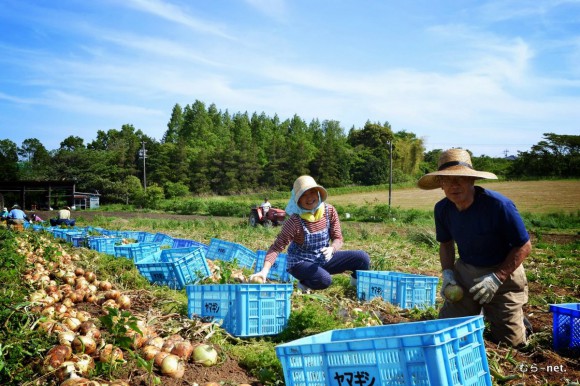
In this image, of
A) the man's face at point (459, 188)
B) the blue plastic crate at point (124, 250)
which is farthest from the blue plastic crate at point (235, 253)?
the man's face at point (459, 188)

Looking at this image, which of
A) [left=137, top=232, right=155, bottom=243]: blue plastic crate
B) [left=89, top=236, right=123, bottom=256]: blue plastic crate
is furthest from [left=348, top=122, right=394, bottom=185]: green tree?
[left=89, top=236, right=123, bottom=256]: blue plastic crate

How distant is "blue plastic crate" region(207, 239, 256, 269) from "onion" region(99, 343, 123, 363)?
4.49 metres

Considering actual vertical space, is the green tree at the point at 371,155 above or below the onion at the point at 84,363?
above

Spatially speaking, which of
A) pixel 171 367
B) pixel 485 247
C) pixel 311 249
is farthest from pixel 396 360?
pixel 311 249

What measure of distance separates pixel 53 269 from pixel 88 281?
32.7 inches

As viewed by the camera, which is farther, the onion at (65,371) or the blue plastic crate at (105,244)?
the blue plastic crate at (105,244)

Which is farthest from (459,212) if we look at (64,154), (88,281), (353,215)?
(64,154)

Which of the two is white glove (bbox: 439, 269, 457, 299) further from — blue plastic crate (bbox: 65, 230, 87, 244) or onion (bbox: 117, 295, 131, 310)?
blue plastic crate (bbox: 65, 230, 87, 244)

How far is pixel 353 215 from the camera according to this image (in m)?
30.0

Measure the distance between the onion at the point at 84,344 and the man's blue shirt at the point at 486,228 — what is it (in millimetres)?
3067

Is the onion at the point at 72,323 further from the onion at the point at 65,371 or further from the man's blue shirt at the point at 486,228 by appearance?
the man's blue shirt at the point at 486,228

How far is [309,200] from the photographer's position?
5.40 meters

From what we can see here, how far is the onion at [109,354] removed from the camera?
10.3 ft

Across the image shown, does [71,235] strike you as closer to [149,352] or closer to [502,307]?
[149,352]
